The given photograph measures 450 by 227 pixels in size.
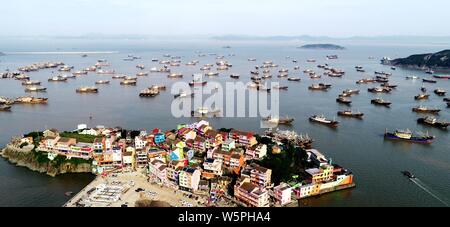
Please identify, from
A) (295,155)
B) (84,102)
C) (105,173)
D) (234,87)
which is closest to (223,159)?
(295,155)

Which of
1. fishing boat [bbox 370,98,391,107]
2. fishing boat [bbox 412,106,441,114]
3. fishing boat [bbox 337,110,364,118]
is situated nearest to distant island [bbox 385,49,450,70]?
fishing boat [bbox 370,98,391,107]

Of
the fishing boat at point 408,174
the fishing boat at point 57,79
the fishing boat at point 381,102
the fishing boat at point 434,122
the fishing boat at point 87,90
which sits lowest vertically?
the fishing boat at point 408,174

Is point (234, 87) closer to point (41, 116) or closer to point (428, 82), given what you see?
point (41, 116)

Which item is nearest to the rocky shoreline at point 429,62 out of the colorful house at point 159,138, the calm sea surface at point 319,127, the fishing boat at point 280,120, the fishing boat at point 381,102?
the calm sea surface at point 319,127

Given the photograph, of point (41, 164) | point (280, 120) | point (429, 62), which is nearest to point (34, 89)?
point (41, 164)

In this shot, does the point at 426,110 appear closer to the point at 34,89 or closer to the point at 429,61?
the point at 34,89

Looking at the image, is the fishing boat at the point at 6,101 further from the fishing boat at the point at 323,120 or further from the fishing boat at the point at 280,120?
the fishing boat at the point at 323,120

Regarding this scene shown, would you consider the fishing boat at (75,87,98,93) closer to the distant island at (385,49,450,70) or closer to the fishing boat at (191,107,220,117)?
the fishing boat at (191,107,220,117)
